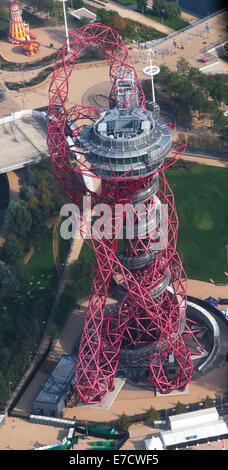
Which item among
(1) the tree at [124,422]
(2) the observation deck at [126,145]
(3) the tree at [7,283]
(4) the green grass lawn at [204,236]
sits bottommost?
(1) the tree at [124,422]

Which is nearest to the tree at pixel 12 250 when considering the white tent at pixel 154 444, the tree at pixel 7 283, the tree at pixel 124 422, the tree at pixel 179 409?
the tree at pixel 7 283

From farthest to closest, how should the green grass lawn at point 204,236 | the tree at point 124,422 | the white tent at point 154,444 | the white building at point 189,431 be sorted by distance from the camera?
the green grass lawn at point 204,236, the tree at point 124,422, the white building at point 189,431, the white tent at point 154,444

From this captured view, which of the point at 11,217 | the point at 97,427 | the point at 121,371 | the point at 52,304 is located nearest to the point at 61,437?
the point at 97,427

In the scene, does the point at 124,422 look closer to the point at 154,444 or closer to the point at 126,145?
the point at 154,444

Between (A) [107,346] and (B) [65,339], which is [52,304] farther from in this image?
(A) [107,346]

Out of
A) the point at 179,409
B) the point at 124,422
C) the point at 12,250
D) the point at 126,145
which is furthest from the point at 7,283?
the point at 126,145

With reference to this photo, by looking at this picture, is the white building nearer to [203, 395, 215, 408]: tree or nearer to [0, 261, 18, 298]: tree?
[203, 395, 215, 408]: tree

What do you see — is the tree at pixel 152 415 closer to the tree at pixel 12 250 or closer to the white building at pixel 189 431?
the white building at pixel 189 431

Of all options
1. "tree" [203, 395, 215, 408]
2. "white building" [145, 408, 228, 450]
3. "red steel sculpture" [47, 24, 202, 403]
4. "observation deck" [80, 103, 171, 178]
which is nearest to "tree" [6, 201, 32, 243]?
"red steel sculpture" [47, 24, 202, 403]
